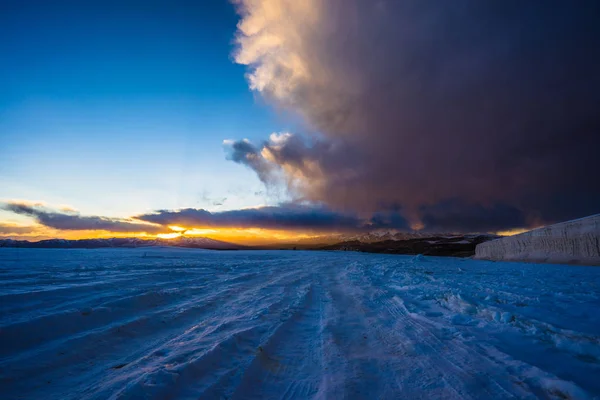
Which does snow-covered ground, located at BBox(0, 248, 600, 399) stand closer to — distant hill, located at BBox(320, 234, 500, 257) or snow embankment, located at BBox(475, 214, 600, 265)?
snow embankment, located at BBox(475, 214, 600, 265)

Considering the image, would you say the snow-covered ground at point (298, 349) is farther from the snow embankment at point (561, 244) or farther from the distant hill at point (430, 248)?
the distant hill at point (430, 248)

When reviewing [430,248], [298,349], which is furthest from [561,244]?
[430,248]

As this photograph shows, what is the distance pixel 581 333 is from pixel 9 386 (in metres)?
8.75

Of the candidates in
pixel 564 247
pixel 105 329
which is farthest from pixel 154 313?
pixel 564 247

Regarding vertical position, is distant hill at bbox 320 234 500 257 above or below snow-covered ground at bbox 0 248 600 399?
below

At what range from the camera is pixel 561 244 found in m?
31.9

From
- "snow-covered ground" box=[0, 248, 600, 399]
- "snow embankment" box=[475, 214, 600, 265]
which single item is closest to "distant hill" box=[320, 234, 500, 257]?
"snow embankment" box=[475, 214, 600, 265]

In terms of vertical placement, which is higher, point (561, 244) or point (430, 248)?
point (561, 244)

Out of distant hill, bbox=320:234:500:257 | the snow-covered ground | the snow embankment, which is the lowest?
distant hill, bbox=320:234:500:257

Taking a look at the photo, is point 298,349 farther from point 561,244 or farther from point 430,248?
point 430,248

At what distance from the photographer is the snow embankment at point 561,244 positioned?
27366 mm

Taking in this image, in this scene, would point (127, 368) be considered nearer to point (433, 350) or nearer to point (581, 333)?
point (433, 350)

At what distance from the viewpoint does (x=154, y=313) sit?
6656mm

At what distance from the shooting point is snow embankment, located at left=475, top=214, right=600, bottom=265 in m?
27.4
